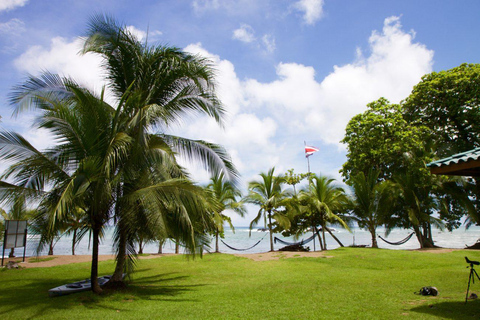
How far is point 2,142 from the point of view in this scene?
5.53m

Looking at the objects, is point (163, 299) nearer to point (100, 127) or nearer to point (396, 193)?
point (100, 127)

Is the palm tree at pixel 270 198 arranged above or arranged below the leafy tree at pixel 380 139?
below

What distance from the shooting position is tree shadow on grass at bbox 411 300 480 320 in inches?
164

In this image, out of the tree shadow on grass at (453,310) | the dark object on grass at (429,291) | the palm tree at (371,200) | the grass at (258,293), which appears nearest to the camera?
the tree shadow on grass at (453,310)

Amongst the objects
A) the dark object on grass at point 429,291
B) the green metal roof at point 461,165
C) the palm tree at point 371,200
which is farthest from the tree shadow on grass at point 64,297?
the palm tree at point 371,200

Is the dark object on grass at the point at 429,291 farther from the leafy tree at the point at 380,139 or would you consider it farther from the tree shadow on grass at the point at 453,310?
the leafy tree at the point at 380,139

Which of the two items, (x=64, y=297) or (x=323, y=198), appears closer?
(x=64, y=297)

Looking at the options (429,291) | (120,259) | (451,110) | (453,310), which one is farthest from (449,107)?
(120,259)

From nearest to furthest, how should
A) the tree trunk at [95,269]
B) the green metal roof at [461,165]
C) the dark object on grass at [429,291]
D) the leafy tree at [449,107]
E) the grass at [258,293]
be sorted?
the green metal roof at [461,165] < the grass at [258,293] < the dark object on grass at [429,291] < the tree trunk at [95,269] < the leafy tree at [449,107]

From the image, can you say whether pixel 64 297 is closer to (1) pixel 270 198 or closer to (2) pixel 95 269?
(2) pixel 95 269

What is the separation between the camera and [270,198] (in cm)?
1576

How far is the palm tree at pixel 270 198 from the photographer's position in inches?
615

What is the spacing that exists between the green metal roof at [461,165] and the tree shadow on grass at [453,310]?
191cm

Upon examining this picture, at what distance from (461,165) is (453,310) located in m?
2.06
